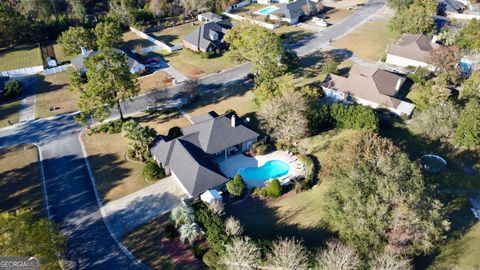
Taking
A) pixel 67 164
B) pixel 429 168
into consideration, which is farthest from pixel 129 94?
pixel 429 168

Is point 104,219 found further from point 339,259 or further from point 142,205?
point 339,259

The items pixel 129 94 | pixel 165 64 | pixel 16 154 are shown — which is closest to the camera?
pixel 16 154

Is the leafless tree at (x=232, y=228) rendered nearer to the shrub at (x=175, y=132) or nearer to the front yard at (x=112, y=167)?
the front yard at (x=112, y=167)

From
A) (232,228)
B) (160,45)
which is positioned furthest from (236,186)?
(160,45)

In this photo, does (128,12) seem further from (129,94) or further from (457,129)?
(457,129)

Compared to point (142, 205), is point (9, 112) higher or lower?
higher

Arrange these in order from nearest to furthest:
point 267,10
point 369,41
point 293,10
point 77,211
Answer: point 77,211 < point 369,41 < point 293,10 < point 267,10

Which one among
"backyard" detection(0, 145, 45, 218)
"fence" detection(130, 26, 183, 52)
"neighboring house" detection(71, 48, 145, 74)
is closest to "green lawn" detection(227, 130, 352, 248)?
"backyard" detection(0, 145, 45, 218)
